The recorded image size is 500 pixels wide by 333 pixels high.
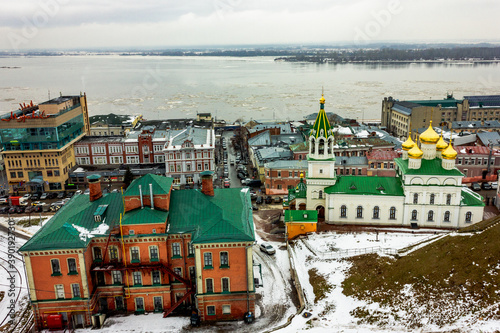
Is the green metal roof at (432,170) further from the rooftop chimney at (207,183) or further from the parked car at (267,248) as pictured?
the rooftop chimney at (207,183)

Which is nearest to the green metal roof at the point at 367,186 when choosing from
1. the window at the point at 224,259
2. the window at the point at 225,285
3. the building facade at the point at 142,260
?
the building facade at the point at 142,260

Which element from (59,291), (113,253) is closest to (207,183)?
(113,253)

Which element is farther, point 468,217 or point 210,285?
point 468,217

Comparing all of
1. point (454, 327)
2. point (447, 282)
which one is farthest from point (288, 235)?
point (454, 327)

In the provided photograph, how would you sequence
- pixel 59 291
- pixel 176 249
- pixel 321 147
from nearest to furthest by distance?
pixel 59 291, pixel 176 249, pixel 321 147

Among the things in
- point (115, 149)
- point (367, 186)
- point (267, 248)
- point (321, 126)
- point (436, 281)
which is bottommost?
point (267, 248)

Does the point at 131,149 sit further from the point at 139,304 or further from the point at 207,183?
the point at 139,304
